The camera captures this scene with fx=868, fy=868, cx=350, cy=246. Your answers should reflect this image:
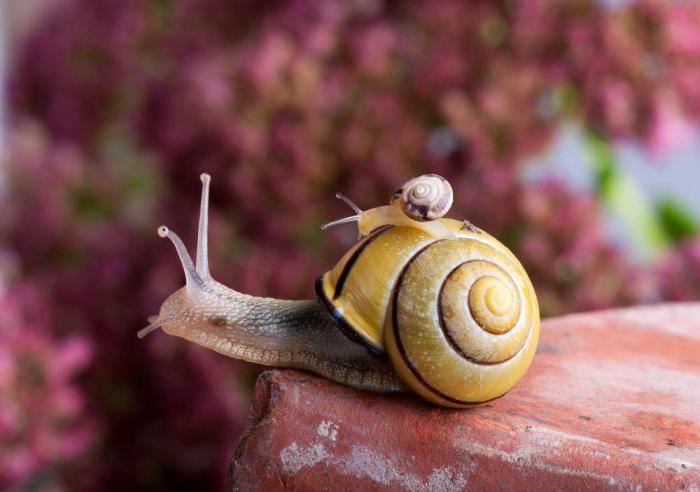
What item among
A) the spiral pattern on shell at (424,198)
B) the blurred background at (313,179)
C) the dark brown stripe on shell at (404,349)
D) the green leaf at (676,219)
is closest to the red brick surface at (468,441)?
the dark brown stripe on shell at (404,349)

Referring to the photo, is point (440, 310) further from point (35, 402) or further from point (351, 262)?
point (35, 402)

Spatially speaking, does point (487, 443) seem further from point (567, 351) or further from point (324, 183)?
point (324, 183)

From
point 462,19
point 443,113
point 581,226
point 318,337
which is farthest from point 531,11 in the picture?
point 318,337

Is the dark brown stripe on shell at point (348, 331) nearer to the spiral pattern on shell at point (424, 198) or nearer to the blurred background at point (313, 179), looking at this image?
the spiral pattern on shell at point (424, 198)

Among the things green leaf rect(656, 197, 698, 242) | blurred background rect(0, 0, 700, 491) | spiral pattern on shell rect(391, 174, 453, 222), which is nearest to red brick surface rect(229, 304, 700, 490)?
spiral pattern on shell rect(391, 174, 453, 222)

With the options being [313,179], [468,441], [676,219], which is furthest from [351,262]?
[676,219]

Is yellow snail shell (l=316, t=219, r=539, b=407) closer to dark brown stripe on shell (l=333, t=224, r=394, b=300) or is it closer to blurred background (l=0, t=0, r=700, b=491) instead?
dark brown stripe on shell (l=333, t=224, r=394, b=300)

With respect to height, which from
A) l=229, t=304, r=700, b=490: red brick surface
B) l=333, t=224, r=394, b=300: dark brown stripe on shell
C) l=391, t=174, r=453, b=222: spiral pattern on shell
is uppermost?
l=391, t=174, r=453, b=222: spiral pattern on shell
